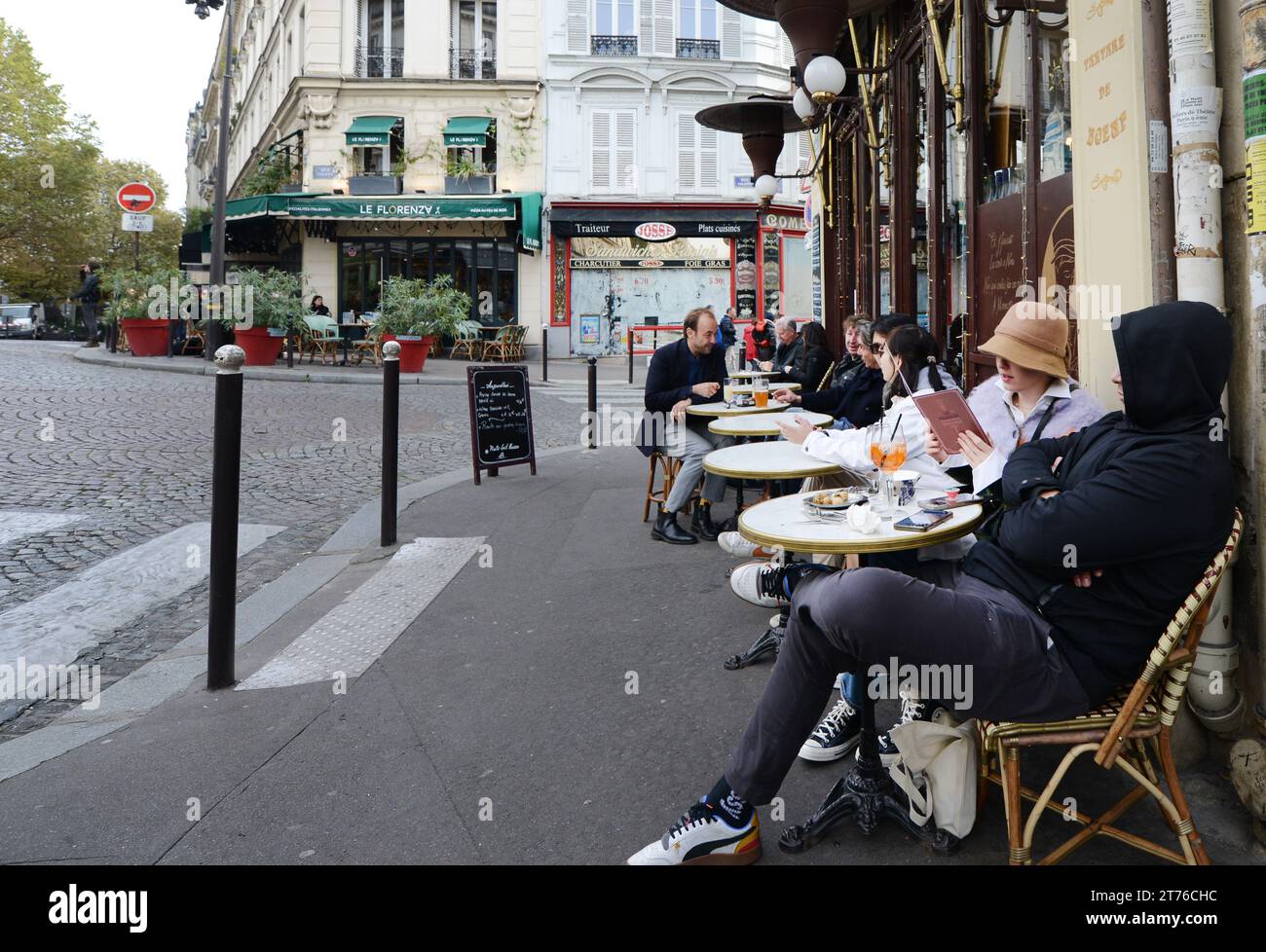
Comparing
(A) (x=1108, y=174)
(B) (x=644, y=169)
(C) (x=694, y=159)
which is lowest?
(A) (x=1108, y=174)

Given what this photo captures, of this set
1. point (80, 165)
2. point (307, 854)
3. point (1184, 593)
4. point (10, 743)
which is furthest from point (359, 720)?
point (80, 165)

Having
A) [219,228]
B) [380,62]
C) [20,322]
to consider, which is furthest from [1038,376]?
[20,322]

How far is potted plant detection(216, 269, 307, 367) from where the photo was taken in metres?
18.4

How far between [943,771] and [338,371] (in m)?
17.5

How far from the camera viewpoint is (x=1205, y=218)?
291 cm

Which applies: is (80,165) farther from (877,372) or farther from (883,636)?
(883,636)

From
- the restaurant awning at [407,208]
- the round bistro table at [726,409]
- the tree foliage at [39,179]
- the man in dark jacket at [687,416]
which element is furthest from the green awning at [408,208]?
the round bistro table at [726,409]

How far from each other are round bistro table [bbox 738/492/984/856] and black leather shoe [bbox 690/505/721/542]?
361 cm

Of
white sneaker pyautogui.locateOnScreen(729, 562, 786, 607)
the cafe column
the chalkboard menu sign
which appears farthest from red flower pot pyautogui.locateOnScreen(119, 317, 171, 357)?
the cafe column

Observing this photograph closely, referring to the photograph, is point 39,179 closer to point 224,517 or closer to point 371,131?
point 371,131

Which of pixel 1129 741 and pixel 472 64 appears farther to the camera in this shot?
pixel 472 64

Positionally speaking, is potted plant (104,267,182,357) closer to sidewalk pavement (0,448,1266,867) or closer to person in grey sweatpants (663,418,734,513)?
person in grey sweatpants (663,418,734,513)

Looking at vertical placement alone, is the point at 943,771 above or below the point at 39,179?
below
